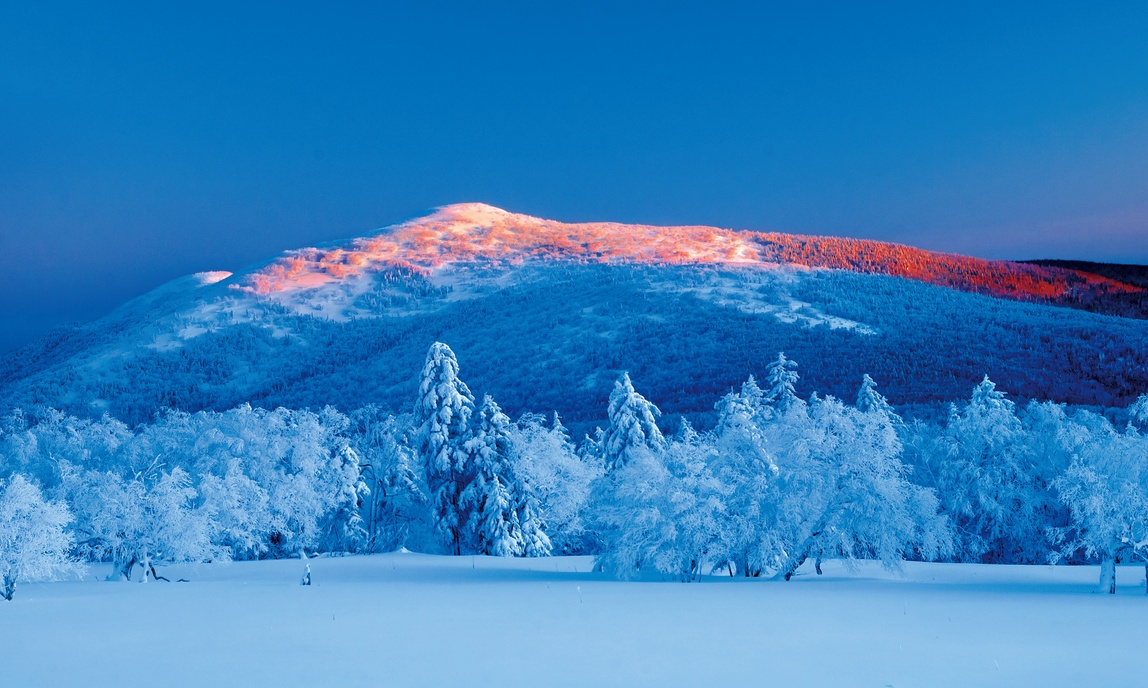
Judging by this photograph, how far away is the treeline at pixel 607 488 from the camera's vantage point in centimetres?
3058

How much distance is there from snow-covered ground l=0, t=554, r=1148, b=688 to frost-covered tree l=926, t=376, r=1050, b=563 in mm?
13634

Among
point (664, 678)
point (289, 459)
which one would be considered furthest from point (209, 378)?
point (664, 678)

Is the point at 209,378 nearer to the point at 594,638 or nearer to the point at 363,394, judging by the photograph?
the point at 363,394

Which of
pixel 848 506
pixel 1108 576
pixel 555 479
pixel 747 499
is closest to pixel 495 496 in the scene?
pixel 555 479

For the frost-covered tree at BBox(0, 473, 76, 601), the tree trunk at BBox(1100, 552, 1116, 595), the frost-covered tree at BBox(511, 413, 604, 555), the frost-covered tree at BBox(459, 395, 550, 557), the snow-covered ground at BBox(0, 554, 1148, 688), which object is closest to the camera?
the snow-covered ground at BBox(0, 554, 1148, 688)

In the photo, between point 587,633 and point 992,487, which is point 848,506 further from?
point 992,487

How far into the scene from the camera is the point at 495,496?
4897 centimetres

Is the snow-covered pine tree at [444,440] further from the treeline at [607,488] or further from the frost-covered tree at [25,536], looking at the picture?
the frost-covered tree at [25,536]

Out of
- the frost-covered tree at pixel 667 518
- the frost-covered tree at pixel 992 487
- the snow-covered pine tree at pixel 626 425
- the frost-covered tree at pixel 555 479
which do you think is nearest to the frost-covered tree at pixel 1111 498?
the frost-covered tree at pixel 667 518

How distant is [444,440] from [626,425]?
36.0 feet

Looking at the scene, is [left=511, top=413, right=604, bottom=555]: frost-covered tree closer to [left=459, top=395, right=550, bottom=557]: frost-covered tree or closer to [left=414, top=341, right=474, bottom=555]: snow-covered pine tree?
[left=459, top=395, right=550, bottom=557]: frost-covered tree

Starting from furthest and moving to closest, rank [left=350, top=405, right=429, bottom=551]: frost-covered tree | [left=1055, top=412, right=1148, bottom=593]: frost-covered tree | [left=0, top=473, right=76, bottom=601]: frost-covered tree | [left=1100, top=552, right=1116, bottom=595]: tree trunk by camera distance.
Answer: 1. [left=350, top=405, right=429, bottom=551]: frost-covered tree
2. [left=0, top=473, right=76, bottom=601]: frost-covered tree
3. [left=1100, top=552, right=1116, bottom=595]: tree trunk
4. [left=1055, top=412, right=1148, bottom=593]: frost-covered tree

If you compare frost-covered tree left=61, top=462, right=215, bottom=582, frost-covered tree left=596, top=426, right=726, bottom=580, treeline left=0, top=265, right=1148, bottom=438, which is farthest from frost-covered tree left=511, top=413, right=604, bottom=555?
treeline left=0, top=265, right=1148, bottom=438

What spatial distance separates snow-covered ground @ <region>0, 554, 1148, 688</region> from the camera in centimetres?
1520
